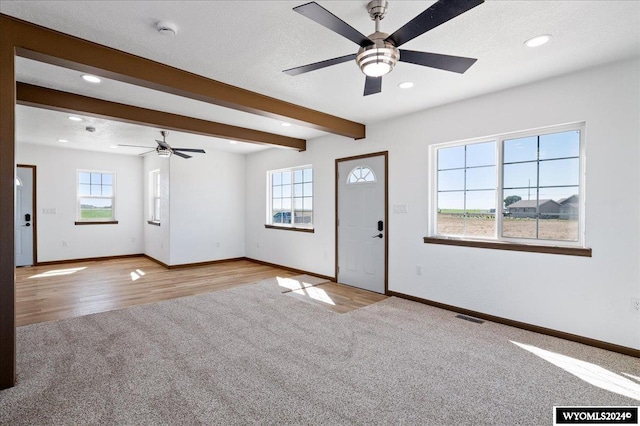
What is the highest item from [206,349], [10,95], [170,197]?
[10,95]

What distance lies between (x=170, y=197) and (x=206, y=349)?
4.57 metres

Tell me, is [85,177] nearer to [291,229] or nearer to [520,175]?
[291,229]

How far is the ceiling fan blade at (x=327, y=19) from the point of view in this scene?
60.1 inches

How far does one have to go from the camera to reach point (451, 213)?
4.21 m

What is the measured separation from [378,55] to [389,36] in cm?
12

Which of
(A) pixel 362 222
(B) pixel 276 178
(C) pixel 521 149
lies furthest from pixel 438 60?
(B) pixel 276 178

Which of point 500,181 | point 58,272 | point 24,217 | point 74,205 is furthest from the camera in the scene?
point 74,205

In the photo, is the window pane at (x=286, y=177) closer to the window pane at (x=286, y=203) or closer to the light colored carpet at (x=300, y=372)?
the window pane at (x=286, y=203)

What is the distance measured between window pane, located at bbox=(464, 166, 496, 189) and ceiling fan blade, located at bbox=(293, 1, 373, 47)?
2662mm

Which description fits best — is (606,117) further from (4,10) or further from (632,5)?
(4,10)

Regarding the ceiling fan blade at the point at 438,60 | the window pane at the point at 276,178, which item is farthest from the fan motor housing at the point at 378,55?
the window pane at the point at 276,178

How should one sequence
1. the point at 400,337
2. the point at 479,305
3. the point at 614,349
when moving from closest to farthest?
the point at 614,349
the point at 400,337
the point at 479,305

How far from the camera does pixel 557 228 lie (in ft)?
11.0

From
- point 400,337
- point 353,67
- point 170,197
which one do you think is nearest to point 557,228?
point 400,337
